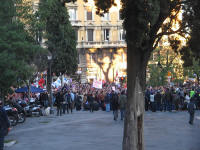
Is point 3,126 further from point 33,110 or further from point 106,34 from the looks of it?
point 106,34

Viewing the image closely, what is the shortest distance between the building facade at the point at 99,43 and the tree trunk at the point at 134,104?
64.3 m

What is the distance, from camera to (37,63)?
4166 centimetres

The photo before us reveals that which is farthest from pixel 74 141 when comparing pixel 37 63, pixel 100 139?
pixel 37 63

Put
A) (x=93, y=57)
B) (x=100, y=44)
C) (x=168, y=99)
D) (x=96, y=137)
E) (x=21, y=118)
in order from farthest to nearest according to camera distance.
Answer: (x=93, y=57)
(x=100, y=44)
(x=168, y=99)
(x=21, y=118)
(x=96, y=137)

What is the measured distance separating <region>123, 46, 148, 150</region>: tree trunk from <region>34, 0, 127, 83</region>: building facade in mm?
64263

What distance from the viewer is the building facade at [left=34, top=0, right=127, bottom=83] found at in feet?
252

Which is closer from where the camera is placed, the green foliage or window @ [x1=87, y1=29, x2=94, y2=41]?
the green foliage

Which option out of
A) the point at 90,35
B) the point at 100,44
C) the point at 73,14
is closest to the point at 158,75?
the point at 100,44

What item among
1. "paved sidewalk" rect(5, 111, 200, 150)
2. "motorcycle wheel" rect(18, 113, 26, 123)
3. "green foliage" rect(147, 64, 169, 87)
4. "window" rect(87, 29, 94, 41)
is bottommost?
"paved sidewalk" rect(5, 111, 200, 150)

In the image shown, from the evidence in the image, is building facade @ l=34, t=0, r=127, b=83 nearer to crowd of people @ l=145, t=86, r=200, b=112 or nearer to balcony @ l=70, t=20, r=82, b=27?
balcony @ l=70, t=20, r=82, b=27

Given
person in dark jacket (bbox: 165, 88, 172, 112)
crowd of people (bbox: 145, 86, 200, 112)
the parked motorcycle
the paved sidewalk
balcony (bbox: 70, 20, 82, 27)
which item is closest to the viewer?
the paved sidewalk

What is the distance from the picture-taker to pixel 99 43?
252 feet

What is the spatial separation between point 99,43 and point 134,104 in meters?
64.8

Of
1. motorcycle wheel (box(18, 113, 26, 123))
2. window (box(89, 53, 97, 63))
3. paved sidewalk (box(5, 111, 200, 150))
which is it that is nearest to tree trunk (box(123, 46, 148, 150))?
paved sidewalk (box(5, 111, 200, 150))
